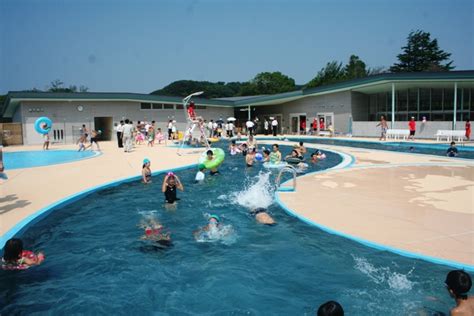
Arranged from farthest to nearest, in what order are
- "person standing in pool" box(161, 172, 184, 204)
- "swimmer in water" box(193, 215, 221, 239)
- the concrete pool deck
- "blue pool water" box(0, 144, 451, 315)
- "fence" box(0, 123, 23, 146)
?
"fence" box(0, 123, 23, 146) → "person standing in pool" box(161, 172, 184, 204) → "swimmer in water" box(193, 215, 221, 239) → the concrete pool deck → "blue pool water" box(0, 144, 451, 315)

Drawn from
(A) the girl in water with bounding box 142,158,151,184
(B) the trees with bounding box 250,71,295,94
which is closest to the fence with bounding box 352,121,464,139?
(A) the girl in water with bounding box 142,158,151,184

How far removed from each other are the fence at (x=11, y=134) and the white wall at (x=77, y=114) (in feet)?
1.29

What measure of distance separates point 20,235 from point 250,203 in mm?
4165

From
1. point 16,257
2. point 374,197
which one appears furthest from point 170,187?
point 374,197

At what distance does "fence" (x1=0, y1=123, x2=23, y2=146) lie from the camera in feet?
79.4

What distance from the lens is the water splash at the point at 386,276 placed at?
4000 mm

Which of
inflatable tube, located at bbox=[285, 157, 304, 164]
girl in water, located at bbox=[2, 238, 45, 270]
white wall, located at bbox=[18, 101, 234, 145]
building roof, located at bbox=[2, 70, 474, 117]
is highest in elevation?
building roof, located at bbox=[2, 70, 474, 117]

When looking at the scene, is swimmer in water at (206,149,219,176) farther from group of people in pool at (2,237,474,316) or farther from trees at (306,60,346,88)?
trees at (306,60,346,88)

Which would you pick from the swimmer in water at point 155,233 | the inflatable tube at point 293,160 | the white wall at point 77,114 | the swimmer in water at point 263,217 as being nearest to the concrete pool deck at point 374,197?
the swimmer in water at point 263,217

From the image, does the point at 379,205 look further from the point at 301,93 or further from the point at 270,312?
the point at 301,93

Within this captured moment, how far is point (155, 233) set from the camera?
19.9ft

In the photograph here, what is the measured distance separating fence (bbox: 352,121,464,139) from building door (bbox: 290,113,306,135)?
5.50 m

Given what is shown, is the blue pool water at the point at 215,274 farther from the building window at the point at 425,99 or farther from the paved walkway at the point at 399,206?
the building window at the point at 425,99

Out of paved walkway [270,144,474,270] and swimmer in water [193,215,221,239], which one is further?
swimmer in water [193,215,221,239]
